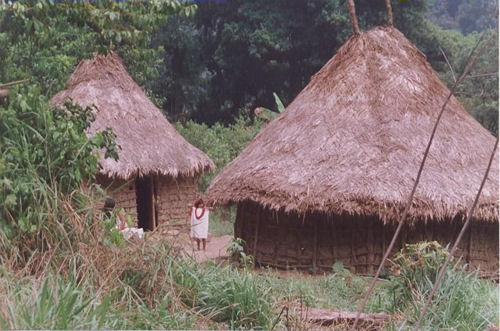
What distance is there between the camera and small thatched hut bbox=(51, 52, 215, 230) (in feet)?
37.3

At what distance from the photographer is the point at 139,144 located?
11.5 m

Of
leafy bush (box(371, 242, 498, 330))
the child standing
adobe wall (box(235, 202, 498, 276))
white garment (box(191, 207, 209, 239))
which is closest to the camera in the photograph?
leafy bush (box(371, 242, 498, 330))

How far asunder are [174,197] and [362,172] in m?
5.44

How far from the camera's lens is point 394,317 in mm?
4027

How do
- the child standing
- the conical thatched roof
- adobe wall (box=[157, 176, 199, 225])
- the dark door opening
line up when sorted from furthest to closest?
the dark door opening
adobe wall (box=[157, 176, 199, 225])
the child standing
the conical thatched roof

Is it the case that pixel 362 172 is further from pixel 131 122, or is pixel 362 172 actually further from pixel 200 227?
pixel 131 122

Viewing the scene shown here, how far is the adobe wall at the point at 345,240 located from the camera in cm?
783

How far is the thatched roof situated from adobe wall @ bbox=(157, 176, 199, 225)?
34 cm

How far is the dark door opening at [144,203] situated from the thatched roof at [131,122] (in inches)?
32.1

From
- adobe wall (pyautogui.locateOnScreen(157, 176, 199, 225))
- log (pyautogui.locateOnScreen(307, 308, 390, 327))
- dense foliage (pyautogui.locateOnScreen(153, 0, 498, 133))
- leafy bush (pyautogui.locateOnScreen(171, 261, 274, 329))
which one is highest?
dense foliage (pyautogui.locateOnScreen(153, 0, 498, 133))

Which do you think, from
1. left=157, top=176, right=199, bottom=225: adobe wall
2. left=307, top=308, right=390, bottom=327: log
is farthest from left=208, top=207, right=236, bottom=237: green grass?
left=307, top=308, right=390, bottom=327: log

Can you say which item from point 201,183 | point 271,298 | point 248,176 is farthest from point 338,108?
point 201,183

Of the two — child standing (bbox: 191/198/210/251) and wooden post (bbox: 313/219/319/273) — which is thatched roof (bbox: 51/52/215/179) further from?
wooden post (bbox: 313/219/319/273)

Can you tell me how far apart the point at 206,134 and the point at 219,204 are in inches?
282
